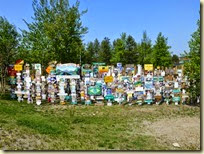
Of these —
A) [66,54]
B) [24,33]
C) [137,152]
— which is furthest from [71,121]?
[24,33]

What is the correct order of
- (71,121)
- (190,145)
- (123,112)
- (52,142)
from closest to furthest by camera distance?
(52,142) → (190,145) → (71,121) → (123,112)

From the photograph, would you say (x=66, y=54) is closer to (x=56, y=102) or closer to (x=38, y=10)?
(x=38, y=10)

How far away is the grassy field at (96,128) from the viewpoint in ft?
27.6

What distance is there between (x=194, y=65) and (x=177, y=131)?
542 cm

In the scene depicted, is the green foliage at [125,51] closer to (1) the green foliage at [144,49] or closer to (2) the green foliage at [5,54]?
(1) the green foliage at [144,49]

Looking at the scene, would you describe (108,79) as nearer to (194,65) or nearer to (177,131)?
(194,65)

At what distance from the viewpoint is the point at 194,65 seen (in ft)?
49.8

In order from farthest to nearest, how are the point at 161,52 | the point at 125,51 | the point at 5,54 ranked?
the point at 125,51
the point at 161,52
the point at 5,54

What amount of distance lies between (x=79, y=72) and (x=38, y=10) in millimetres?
6478

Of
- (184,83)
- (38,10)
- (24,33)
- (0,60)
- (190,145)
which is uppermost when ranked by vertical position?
(38,10)

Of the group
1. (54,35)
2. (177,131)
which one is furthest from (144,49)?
(177,131)

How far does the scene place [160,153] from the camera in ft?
25.8

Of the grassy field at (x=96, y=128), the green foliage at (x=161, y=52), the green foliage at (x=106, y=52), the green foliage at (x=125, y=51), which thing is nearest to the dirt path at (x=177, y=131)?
the grassy field at (x=96, y=128)

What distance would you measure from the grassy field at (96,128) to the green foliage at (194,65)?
1589 millimetres
